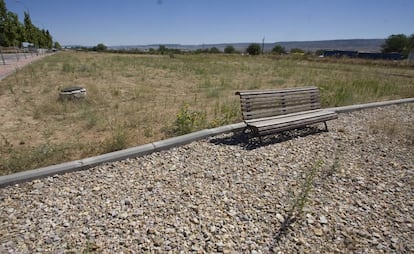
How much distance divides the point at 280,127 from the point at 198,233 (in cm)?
267

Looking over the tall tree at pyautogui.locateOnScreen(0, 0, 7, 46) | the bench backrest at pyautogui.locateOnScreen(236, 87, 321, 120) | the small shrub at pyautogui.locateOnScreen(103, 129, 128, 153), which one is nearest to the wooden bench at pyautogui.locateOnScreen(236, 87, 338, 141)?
the bench backrest at pyautogui.locateOnScreen(236, 87, 321, 120)

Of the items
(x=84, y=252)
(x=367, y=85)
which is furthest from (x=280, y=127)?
(x=367, y=85)

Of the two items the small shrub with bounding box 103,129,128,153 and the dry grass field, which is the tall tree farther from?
the small shrub with bounding box 103,129,128,153

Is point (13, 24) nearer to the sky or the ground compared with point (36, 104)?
nearer to the sky

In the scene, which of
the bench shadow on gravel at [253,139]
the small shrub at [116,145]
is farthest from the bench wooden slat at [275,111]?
the small shrub at [116,145]

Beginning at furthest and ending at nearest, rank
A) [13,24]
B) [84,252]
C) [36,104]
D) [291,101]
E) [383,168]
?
[13,24], [36,104], [291,101], [383,168], [84,252]

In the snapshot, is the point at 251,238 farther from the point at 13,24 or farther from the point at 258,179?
the point at 13,24

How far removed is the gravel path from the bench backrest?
2.81ft

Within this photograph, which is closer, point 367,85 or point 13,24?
point 367,85

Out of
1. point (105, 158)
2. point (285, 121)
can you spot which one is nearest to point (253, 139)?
point (285, 121)

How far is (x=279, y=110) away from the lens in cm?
486

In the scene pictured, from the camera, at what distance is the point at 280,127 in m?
4.28

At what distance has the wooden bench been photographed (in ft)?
14.0

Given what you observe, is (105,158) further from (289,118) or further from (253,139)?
(289,118)
